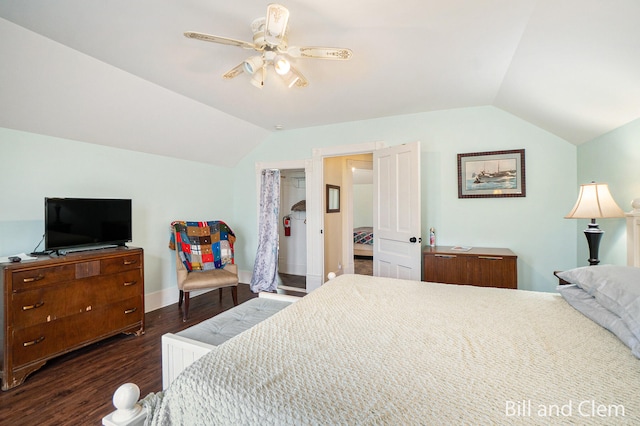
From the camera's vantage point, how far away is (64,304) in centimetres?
238

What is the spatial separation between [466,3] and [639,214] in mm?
1872

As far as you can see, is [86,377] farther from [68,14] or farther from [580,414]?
[580,414]

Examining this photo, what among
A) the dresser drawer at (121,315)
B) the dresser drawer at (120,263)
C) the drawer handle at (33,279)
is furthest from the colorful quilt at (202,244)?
the drawer handle at (33,279)

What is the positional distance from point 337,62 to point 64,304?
2.98 m

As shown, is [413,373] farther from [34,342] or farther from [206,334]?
[34,342]

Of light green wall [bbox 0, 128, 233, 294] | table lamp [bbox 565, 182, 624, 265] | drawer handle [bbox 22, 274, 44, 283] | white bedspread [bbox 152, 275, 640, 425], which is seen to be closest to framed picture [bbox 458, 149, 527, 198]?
table lamp [bbox 565, 182, 624, 265]

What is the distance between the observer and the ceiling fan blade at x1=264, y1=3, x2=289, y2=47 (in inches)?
58.1

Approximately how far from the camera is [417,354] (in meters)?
1.10

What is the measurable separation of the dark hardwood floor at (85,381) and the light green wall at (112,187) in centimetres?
104

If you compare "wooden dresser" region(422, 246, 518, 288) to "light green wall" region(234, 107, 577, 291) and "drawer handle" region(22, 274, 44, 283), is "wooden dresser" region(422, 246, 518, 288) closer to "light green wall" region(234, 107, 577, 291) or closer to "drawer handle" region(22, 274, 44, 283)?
"light green wall" region(234, 107, 577, 291)

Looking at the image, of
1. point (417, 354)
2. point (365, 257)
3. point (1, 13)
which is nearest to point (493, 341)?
point (417, 354)

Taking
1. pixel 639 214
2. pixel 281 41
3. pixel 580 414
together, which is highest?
pixel 281 41

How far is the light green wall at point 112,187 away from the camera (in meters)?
2.54

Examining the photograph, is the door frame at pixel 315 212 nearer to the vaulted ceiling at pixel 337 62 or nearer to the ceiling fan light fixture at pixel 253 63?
the vaulted ceiling at pixel 337 62
